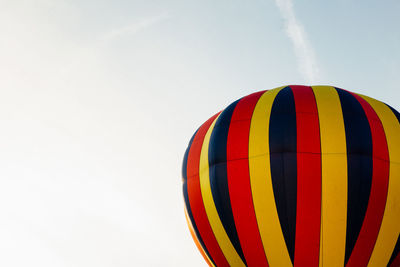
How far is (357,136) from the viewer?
8.60 m

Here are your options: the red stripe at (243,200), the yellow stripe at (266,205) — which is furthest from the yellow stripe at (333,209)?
the red stripe at (243,200)

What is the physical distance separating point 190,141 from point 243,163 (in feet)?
7.91

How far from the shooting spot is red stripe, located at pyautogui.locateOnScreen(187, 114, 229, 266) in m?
9.37

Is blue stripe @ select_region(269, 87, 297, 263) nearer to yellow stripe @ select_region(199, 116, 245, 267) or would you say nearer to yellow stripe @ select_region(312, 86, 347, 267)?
yellow stripe @ select_region(312, 86, 347, 267)

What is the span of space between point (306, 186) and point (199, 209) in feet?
7.71

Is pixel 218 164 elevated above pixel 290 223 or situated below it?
above

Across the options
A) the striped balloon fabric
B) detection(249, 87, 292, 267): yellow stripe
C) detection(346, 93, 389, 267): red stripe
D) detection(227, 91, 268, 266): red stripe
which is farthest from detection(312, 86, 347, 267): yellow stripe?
detection(227, 91, 268, 266): red stripe

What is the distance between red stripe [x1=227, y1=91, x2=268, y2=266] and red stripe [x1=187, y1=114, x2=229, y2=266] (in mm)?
785

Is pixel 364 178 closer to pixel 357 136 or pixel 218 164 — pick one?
pixel 357 136

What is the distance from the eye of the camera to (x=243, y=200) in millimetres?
8648

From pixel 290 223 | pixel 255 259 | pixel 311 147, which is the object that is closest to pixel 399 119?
pixel 311 147

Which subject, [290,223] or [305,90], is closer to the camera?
[290,223]

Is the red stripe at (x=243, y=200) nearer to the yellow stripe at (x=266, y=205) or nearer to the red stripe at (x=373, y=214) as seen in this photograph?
the yellow stripe at (x=266, y=205)

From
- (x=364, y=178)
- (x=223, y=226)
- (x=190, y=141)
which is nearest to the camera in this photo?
(x=364, y=178)
